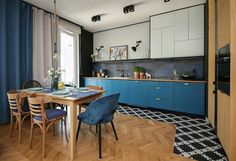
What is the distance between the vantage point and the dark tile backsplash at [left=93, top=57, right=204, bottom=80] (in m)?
3.61

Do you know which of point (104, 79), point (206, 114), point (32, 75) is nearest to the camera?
point (206, 114)

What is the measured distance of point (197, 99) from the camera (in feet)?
10.3

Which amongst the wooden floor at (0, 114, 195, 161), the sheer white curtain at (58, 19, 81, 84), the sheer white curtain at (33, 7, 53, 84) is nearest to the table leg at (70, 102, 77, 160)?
the wooden floor at (0, 114, 195, 161)

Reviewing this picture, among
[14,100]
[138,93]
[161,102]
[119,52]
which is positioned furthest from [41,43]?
[161,102]

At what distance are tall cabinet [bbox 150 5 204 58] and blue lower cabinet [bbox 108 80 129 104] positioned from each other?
1172 millimetres

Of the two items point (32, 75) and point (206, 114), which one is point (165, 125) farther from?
point (32, 75)

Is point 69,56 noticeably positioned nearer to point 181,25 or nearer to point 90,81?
point 90,81

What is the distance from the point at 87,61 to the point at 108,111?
3688 millimetres

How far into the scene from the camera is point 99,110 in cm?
172

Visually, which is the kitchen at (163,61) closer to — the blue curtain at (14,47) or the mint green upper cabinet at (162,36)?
the mint green upper cabinet at (162,36)

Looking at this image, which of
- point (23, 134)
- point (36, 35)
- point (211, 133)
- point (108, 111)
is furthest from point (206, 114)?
point (36, 35)

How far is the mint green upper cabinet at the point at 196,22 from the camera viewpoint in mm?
3275

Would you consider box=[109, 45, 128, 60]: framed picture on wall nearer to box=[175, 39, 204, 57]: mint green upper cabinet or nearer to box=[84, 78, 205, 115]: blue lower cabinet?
box=[84, 78, 205, 115]: blue lower cabinet

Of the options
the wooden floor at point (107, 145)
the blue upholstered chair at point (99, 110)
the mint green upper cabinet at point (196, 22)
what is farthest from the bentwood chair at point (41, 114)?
the mint green upper cabinet at point (196, 22)
